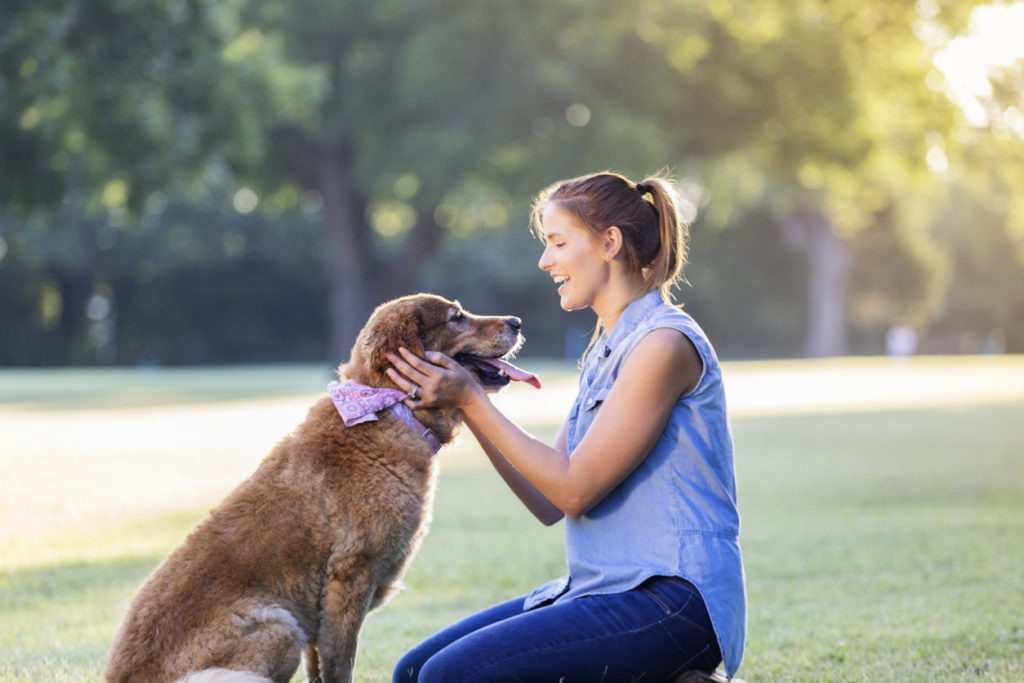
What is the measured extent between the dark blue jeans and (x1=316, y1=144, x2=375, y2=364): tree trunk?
93.4 ft

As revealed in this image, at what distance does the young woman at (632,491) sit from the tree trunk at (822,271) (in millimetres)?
53538

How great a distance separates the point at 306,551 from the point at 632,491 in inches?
44.8

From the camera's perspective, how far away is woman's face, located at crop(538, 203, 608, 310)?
144 inches

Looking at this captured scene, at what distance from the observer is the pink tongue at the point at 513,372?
13.0ft

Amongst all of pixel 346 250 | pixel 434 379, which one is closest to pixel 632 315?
pixel 434 379

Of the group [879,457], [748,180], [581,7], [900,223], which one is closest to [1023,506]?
[879,457]

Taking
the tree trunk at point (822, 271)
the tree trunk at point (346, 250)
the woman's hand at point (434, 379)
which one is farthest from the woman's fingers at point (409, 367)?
the tree trunk at point (822, 271)

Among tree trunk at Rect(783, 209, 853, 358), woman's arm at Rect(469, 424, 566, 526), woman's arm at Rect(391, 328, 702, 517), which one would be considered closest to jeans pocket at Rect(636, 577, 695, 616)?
woman's arm at Rect(391, 328, 702, 517)

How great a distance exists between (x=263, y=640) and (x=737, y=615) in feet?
4.94

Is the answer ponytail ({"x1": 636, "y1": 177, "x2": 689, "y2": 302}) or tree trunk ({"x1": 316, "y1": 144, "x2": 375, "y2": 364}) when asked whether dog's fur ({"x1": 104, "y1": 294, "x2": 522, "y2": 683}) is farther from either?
tree trunk ({"x1": 316, "y1": 144, "x2": 375, "y2": 364})

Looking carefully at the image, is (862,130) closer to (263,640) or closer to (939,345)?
(263,640)

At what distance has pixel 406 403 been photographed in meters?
4.05

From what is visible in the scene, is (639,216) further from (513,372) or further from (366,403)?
(366,403)

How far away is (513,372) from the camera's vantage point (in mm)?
4207
